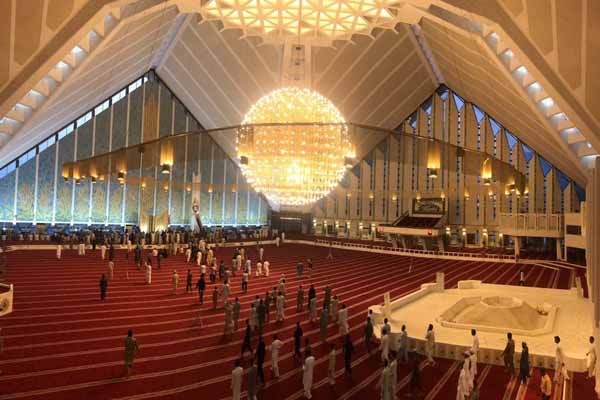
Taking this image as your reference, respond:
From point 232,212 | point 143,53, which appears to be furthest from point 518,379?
point 232,212

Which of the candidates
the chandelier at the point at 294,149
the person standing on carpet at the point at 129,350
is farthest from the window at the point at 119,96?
the person standing on carpet at the point at 129,350

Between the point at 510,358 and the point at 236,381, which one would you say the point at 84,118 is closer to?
the point at 236,381

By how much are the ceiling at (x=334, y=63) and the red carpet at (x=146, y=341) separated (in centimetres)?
373

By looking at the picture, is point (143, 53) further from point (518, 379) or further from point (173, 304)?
point (518, 379)

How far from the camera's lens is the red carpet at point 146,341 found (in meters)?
5.46

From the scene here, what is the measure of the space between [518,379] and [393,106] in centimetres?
1959

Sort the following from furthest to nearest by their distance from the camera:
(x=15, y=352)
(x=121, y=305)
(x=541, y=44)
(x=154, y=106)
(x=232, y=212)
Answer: (x=232, y=212) < (x=121, y=305) < (x=154, y=106) < (x=541, y=44) < (x=15, y=352)

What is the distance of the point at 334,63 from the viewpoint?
58.6ft

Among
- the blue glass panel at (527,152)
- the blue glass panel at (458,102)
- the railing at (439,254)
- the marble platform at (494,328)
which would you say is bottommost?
the marble platform at (494,328)

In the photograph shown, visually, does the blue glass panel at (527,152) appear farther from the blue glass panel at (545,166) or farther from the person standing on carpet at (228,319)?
the person standing on carpet at (228,319)

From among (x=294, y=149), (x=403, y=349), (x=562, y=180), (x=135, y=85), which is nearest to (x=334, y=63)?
(x=294, y=149)

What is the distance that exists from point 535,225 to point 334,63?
33.9 ft

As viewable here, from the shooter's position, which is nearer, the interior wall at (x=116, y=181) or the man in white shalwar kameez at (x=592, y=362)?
the man in white shalwar kameez at (x=592, y=362)

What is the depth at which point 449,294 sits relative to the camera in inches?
470
